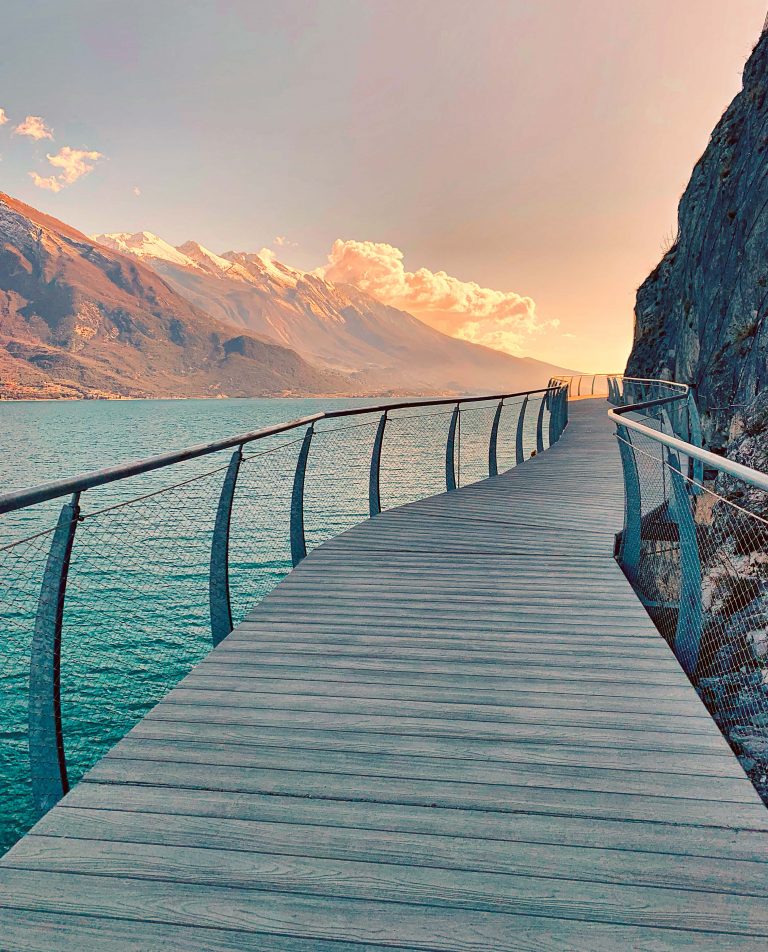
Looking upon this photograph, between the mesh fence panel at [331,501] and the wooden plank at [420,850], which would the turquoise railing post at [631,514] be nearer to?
the wooden plank at [420,850]

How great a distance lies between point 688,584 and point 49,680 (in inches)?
110

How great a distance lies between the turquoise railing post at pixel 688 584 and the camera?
10.2 ft

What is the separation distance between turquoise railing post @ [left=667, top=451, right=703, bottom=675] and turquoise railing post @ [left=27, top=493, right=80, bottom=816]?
8.60 feet

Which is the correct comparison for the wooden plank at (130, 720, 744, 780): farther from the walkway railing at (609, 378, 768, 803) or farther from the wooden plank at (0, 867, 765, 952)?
the walkway railing at (609, 378, 768, 803)

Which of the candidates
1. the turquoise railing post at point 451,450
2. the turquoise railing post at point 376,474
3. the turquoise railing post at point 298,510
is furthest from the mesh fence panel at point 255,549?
the turquoise railing post at point 298,510

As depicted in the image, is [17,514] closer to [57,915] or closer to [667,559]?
[667,559]

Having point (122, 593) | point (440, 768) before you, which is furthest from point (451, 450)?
point (122, 593)

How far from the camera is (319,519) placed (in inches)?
751

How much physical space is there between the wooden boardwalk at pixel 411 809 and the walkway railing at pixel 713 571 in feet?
1.30

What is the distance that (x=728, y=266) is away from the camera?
43.2 feet

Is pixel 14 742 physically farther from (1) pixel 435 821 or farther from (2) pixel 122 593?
(1) pixel 435 821

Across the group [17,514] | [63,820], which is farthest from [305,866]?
[17,514]

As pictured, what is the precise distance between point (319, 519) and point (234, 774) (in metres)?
17.2

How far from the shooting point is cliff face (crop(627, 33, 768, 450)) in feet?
36.8
